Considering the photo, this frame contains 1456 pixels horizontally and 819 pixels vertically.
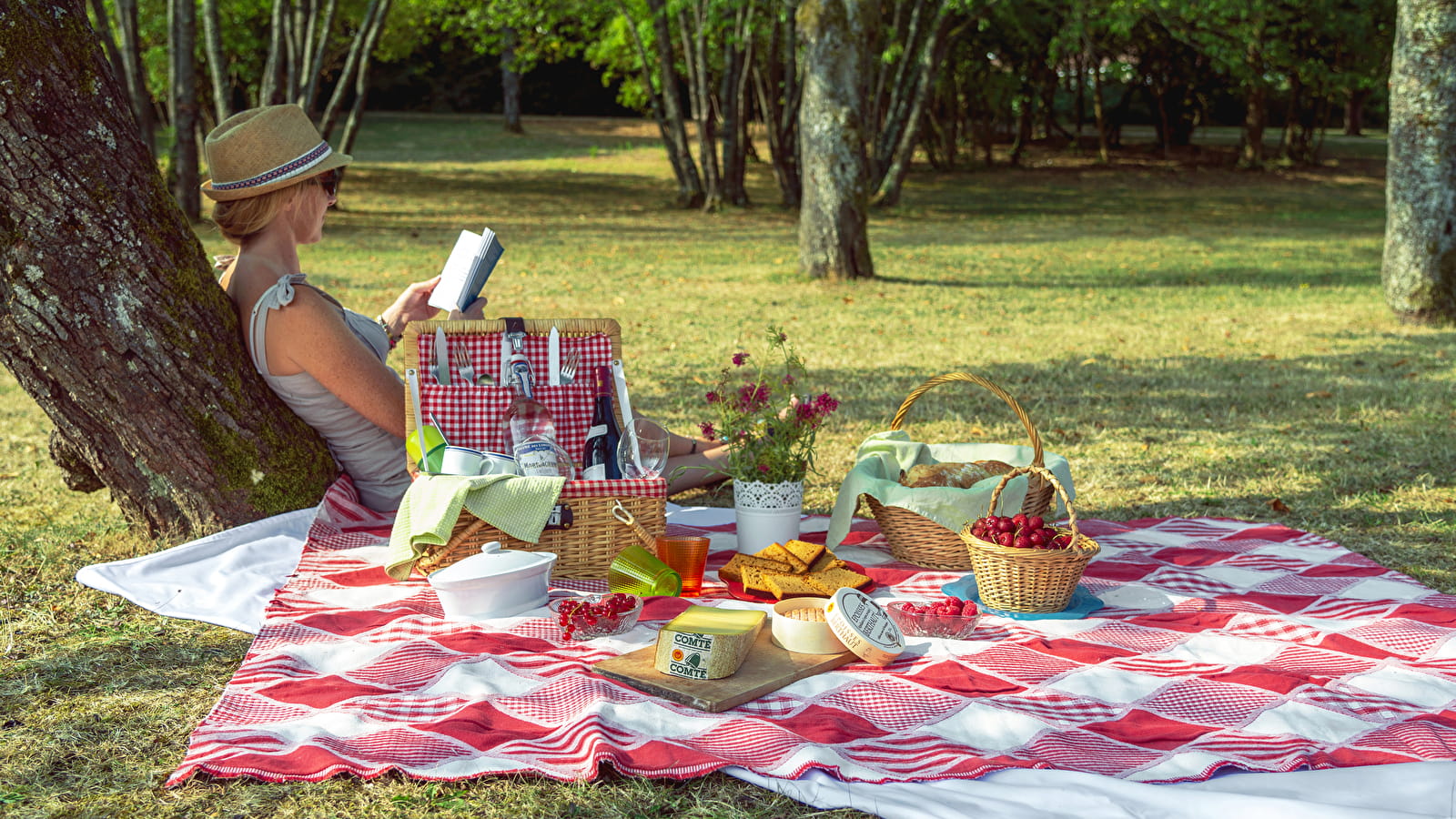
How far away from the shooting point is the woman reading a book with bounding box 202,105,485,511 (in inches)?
150

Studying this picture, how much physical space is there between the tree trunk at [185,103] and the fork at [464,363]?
37.9ft

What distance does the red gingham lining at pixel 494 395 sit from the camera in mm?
3787

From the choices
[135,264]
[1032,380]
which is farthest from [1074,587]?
[1032,380]

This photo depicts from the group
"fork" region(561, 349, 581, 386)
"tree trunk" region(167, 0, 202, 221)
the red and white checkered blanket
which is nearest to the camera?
the red and white checkered blanket

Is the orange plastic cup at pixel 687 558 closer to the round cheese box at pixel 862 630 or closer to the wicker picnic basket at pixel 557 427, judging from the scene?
the wicker picnic basket at pixel 557 427

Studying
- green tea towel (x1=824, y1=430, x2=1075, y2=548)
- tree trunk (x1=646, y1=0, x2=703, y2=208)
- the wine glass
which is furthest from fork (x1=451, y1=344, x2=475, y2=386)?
tree trunk (x1=646, y1=0, x2=703, y2=208)

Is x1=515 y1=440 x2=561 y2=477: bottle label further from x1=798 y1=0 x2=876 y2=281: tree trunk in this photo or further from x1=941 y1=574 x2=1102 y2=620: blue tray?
x1=798 y1=0 x2=876 y2=281: tree trunk

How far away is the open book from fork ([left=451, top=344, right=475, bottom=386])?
0.19 m

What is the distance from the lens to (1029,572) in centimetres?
315

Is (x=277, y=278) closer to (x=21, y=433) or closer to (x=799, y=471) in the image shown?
(x=799, y=471)

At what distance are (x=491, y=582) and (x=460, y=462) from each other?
50 centimetres

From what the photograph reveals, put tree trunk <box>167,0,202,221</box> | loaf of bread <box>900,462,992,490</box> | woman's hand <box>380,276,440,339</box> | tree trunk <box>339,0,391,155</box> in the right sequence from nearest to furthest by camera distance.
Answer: loaf of bread <box>900,462,992,490</box> < woman's hand <box>380,276,440,339</box> < tree trunk <box>167,0,202,221</box> < tree trunk <box>339,0,391,155</box>

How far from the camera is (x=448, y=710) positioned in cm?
264

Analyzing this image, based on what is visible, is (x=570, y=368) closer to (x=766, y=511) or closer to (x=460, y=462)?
(x=460, y=462)
